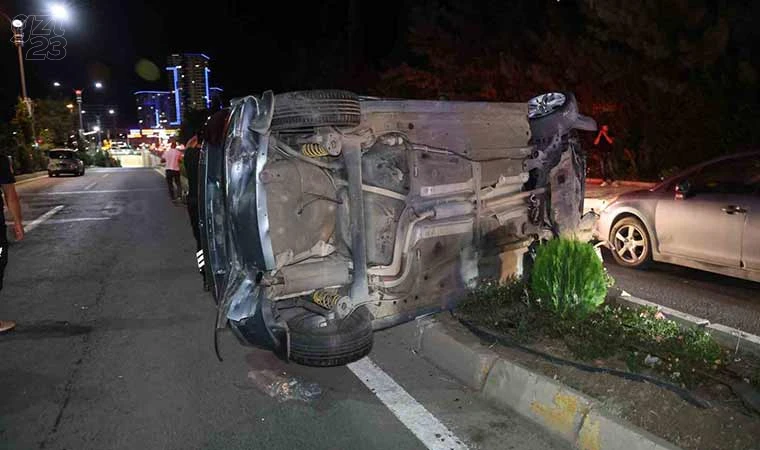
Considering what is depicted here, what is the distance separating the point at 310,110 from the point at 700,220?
4.70 m

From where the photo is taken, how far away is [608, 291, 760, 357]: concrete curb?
463 cm

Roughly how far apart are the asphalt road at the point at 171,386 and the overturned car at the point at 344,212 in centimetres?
46

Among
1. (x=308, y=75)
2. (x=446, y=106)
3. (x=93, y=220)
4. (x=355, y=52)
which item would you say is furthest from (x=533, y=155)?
(x=308, y=75)

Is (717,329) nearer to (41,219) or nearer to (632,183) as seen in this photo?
(632,183)

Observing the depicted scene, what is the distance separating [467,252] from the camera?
5000mm

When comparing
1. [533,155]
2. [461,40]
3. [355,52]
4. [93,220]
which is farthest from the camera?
[355,52]

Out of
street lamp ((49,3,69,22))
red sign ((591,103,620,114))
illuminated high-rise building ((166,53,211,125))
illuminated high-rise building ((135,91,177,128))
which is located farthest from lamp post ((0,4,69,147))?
illuminated high-rise building ((135,91,177,128))

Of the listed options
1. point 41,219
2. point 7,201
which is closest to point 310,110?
point 7,201

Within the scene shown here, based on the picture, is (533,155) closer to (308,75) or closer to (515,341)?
(515,341)

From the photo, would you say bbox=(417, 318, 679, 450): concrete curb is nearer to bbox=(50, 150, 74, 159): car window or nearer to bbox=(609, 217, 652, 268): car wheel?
bbox=(609, 217, 652, 268): car wheel

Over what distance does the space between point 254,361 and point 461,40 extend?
644 inches

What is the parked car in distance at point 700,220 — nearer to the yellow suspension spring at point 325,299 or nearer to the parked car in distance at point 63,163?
the yellow suspension spring at point 325,299

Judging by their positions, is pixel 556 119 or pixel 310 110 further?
pixel 556 119

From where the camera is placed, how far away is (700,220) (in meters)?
6.69
